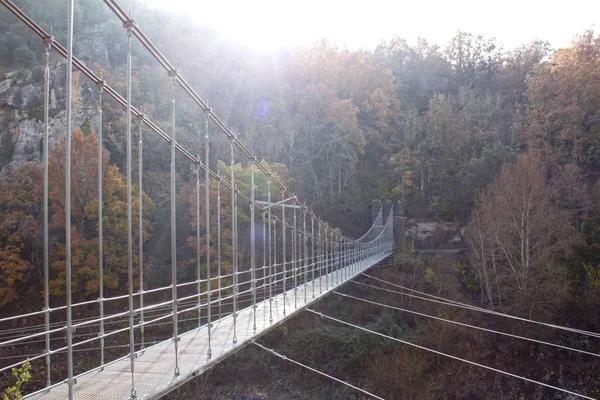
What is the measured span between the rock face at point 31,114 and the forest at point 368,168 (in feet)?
0.20

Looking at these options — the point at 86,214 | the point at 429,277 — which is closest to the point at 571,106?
the point at 429,277

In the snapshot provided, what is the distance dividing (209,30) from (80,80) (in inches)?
534

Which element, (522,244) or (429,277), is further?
(429,277)

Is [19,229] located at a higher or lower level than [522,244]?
higher

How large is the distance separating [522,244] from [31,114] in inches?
586

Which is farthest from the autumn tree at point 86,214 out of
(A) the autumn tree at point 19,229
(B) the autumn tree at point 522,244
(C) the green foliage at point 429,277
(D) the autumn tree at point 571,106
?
(D) the autumn tree at point 571,106

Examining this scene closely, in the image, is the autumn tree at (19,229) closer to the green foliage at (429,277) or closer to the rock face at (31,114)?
the rock face at (31,114)

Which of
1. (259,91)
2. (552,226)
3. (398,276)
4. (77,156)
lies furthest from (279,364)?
(259,91)

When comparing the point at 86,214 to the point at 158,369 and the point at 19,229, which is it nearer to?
the point at 19,229

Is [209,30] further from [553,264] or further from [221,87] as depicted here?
[553,264]

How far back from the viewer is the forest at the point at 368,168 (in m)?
11.4

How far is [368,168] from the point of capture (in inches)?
884

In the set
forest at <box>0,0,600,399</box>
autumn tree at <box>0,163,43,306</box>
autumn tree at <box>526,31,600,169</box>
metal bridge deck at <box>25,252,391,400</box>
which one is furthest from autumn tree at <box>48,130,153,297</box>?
autumn tree at <box>526,31,600,169</box>

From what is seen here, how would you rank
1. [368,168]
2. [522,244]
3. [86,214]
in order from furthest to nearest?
[368,168] < [522,244] < [86,214]
